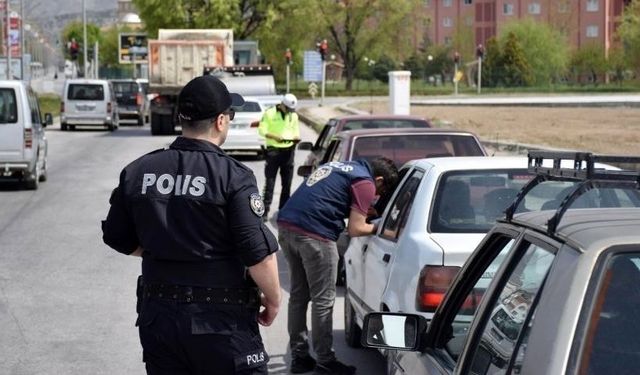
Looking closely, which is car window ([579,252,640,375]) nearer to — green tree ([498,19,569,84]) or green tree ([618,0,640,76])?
green tree ([618,0,640,76])

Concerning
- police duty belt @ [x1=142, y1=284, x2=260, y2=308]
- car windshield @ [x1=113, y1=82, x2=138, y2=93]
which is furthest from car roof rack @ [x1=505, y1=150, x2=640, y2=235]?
car windshield @ [x1=113, y1=82, x2=138, y2=93]

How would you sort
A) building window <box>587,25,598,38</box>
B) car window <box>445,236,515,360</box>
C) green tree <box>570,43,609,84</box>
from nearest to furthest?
car window <box>445,236,515,360</box> → green tree <box>570,43,609,84</box> → building window <box>587,25,598,38</box>

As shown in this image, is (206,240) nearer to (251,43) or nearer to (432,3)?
(251,43)

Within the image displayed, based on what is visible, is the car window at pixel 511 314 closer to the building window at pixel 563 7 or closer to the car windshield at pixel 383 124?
the car windshield at pixel 383 124

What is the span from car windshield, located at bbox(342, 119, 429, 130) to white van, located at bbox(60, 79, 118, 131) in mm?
26105

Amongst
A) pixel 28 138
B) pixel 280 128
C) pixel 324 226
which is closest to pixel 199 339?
pixel 324 226

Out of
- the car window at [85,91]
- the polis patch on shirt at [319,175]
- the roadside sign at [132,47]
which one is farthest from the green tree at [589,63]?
the polis patch on shirt at [319,175]

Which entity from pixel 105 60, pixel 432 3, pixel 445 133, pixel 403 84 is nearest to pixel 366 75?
pixel 432 3

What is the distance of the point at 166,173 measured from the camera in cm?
474

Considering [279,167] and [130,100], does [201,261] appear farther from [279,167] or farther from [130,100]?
[130,100]

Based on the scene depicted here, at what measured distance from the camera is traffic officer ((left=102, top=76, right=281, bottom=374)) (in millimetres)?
4617

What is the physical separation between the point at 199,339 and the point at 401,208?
11.4 feet

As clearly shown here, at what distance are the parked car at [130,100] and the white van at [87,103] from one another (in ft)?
18.5

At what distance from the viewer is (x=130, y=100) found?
49125 mm
